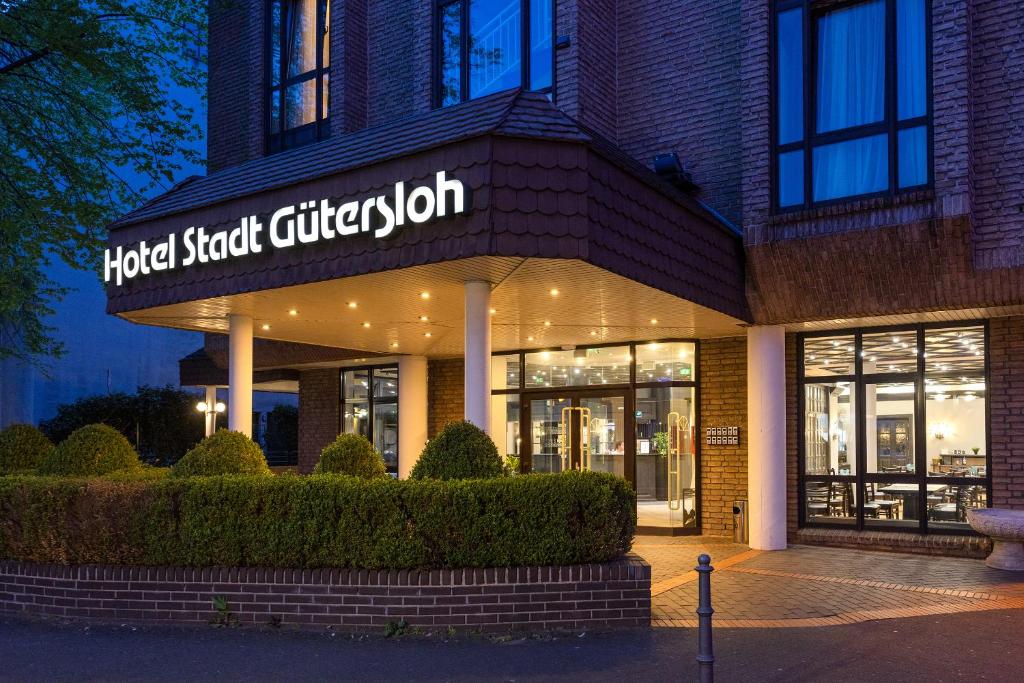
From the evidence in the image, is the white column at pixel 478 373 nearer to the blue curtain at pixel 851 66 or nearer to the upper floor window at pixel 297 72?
the blue curtain at pixel 851 66

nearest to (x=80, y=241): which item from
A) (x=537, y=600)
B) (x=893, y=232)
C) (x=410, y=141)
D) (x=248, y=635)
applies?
(x=410, y=141)

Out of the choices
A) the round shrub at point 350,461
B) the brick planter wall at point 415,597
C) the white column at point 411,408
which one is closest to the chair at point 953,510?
the brick planter wall at point 415,597

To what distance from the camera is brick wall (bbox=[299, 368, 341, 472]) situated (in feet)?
68.2

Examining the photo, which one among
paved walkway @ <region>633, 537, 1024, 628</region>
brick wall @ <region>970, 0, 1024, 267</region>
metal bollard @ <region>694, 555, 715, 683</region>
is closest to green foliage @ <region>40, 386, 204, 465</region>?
paved walkway @ <region>633, 537, 1024, 628</region>

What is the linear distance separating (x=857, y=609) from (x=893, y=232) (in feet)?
16.2

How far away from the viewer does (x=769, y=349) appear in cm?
1287

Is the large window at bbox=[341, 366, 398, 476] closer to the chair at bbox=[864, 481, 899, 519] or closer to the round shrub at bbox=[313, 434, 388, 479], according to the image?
the round shrub at bbox=[313, 434, 388, 479]

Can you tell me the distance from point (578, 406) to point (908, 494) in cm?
553

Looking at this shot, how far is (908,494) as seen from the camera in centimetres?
1247

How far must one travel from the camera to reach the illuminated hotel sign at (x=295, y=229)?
855cm

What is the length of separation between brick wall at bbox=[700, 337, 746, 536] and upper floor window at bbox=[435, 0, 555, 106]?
17.1ft

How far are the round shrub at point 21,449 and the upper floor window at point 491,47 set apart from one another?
8533 mm

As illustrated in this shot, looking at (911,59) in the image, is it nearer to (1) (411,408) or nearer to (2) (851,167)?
(2) (851,167)

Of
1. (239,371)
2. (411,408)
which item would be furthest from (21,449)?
(411,408)
